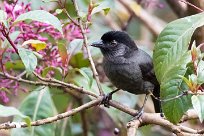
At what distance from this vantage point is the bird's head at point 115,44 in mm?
3045

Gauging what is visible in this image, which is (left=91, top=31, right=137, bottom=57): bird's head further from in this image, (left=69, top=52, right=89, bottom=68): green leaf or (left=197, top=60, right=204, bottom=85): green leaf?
(left=197, top=60, right=204, bottom=85): green leaf

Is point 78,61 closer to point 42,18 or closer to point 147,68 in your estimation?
point 147,68

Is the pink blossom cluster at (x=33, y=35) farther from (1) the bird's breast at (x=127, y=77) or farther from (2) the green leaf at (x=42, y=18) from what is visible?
(1) the bird's breast at (x=127, y=77)

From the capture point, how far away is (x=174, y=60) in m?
2.06

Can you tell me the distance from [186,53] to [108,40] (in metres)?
1.11

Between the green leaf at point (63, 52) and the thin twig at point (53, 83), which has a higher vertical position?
the green leaf at point (63, 52)

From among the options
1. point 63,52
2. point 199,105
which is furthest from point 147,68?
point 199,105

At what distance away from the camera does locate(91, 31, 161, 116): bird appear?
121 inches

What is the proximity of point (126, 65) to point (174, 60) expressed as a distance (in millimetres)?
1101

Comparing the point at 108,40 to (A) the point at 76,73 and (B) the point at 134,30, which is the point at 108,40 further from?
(B) the point at 134,30

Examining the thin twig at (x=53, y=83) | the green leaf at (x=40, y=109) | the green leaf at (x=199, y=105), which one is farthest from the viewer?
the green leaf at (x=40, y=109)

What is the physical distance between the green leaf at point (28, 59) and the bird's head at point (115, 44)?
35.3 inches

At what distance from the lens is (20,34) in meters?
2.44

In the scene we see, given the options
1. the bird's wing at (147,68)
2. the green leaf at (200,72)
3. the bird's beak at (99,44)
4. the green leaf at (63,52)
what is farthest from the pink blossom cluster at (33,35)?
the green leaf at (200,72)
